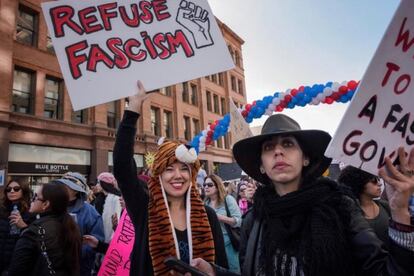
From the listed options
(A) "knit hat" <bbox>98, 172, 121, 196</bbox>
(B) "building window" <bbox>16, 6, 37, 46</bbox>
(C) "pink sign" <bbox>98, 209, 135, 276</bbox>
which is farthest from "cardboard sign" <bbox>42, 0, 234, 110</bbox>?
(B) "building window" <bbox>16, 6, 37, 46</bbox>

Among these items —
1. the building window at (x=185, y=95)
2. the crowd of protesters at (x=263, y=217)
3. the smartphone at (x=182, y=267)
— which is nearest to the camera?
the crowd of protesters at (x=263, y=217)

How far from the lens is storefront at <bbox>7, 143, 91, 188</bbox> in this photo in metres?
13.2

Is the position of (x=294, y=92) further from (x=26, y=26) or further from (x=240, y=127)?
(x=26, y=26)

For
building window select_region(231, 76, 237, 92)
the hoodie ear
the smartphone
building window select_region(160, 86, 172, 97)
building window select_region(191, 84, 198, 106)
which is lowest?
the smartphone

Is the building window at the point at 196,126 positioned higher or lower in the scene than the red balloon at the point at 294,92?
higher

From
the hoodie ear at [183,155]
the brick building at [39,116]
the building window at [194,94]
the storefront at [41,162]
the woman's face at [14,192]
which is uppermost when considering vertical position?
the building window at [194,94]

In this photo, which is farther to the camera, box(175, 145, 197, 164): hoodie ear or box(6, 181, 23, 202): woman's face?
box(6, 181, 23, 202): woman's face

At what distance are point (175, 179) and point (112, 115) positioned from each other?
16.9 metres

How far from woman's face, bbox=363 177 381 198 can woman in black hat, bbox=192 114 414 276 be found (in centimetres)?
186

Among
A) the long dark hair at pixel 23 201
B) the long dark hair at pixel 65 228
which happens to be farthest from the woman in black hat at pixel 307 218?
the long dark hair at pixel 23 201

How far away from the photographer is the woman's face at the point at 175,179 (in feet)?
6.98

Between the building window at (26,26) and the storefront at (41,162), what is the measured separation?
5254 millimetres

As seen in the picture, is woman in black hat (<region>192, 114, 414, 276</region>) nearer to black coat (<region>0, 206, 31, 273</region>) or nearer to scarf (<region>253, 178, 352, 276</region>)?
scarf (<region>253, 178, 352, 276</region>)

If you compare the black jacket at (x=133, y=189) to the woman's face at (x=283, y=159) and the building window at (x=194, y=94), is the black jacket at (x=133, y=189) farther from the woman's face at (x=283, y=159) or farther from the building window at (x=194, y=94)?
the building window at (x=194, y=94)
